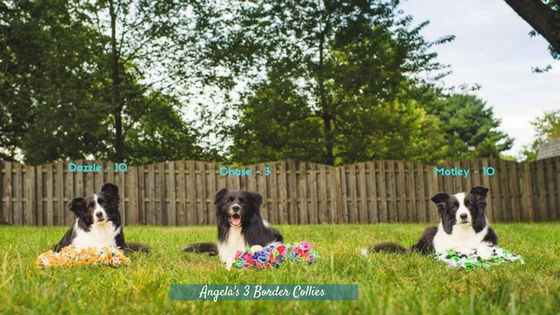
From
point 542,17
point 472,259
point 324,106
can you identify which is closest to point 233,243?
point 472,259

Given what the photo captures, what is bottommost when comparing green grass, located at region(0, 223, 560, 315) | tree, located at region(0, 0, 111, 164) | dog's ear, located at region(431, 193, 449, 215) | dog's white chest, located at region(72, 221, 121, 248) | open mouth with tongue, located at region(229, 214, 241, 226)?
green grass, located at region(0, 223, 560, 315)

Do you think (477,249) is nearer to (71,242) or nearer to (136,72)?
(71,242)

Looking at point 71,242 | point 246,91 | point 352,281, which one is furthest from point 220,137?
point 352,281

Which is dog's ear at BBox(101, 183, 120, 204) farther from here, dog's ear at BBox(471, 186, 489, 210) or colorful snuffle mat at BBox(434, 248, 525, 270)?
dog's ear at BBox(471, 186, 489, 210)

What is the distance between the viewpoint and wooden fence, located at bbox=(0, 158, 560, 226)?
14219mm

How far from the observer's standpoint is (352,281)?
3.14 meters

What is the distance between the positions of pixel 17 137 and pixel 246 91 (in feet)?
25.8

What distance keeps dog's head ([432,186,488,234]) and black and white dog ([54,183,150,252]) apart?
2851mm

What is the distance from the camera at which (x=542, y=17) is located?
500cm

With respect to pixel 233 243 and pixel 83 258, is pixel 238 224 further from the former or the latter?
pixel 83 258

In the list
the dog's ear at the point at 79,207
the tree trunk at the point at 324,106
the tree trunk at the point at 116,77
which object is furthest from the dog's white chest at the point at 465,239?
the tree trunk at the point at 116,77

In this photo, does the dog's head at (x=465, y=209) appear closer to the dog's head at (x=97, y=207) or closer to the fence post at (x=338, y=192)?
the dog's head at (x=97, y=207)

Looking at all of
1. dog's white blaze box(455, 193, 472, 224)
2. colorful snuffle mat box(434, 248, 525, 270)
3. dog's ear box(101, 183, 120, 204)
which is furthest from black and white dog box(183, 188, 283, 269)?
dog's white blaze box(455, 193, 472, 224)

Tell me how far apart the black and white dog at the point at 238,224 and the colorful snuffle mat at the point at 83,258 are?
827mm
